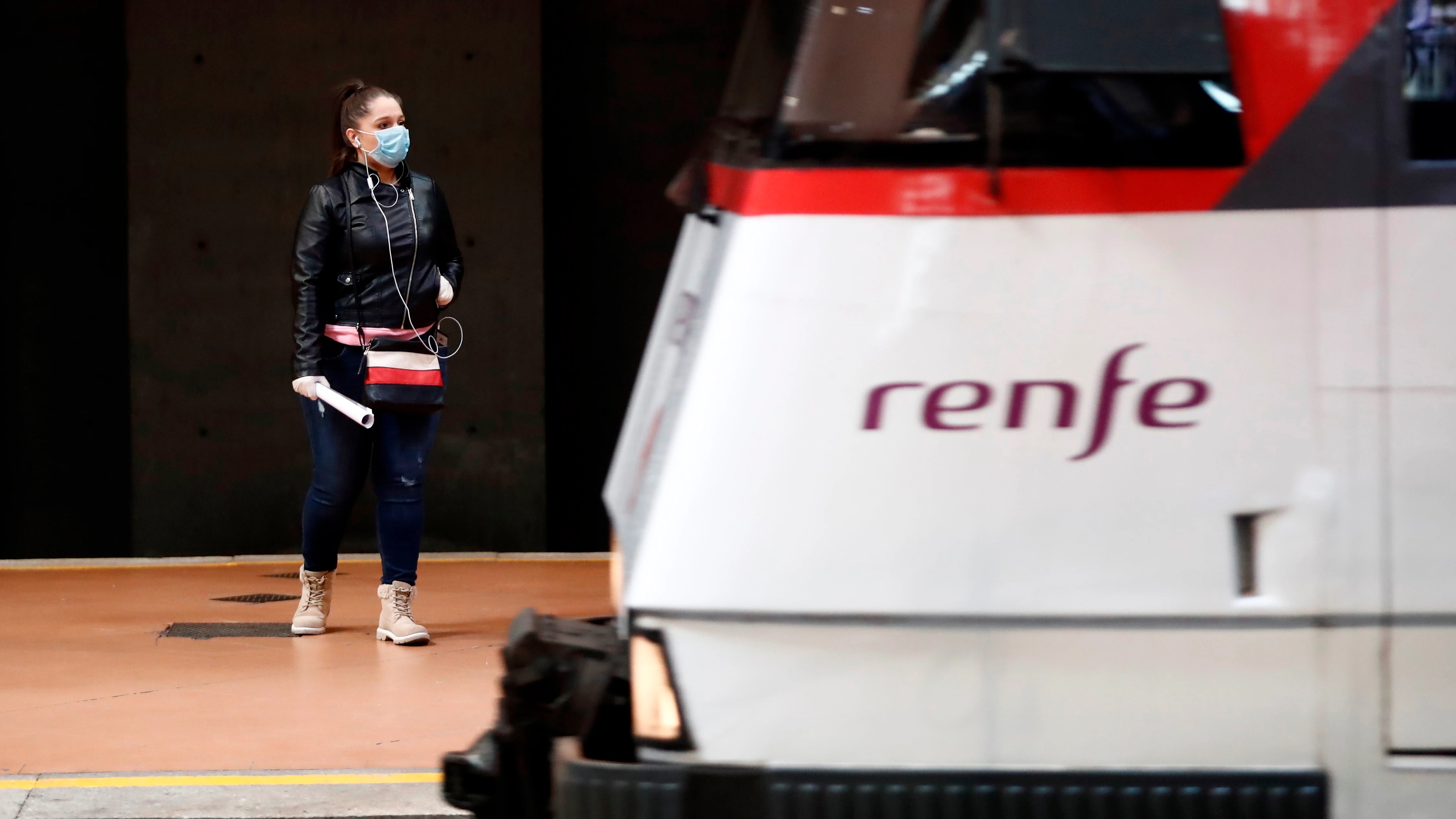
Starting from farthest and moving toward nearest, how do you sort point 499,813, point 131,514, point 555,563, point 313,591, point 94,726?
point 131,514 → point 555,563 → point 313,591 → point 94,726 → point 499,813

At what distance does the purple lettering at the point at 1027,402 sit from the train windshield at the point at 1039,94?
1.15ft

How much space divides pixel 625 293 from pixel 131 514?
3.32 meters

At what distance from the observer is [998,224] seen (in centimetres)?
254

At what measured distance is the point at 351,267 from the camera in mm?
6148

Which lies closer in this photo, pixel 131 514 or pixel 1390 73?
pixel 1390 73

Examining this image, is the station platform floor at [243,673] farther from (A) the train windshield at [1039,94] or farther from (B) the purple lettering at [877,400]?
(A) the train windshield at [1039,94]

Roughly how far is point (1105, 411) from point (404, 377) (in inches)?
159

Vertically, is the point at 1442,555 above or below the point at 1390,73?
below

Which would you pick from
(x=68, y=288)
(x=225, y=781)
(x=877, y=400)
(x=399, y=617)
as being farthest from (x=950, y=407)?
(x=68, y=288)

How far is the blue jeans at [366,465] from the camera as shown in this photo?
20.4ft

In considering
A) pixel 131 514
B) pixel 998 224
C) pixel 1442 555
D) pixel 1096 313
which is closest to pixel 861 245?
pixel 998 224

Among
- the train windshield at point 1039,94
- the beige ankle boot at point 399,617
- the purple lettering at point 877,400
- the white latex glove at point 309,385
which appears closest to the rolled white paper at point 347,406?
the white latex glove at point 309,385

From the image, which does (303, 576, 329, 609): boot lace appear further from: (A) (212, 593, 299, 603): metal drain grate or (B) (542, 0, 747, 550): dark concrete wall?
(B) (542, 0, 747, 550): dark concrete wall

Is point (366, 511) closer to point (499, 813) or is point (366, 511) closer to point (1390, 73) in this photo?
point (499, 813)
